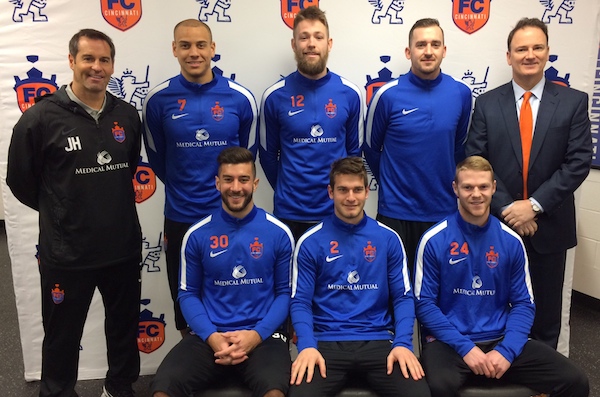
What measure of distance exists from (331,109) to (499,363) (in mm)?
1392

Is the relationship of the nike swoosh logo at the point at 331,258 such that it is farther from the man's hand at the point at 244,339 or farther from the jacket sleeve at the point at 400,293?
the man's hand at the point at 244,339

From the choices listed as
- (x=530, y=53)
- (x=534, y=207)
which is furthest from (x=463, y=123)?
(x=534, y=207)

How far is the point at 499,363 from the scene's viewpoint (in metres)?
1.96

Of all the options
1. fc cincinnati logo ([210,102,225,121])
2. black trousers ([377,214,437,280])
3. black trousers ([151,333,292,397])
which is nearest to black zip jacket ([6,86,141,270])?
fc cincinnati logo ([210,102,225,121])

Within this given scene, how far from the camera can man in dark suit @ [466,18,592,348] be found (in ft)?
7.75

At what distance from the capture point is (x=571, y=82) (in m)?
2.98

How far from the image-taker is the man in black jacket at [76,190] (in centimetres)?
206

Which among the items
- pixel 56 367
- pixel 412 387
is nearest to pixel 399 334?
pixel 412 387

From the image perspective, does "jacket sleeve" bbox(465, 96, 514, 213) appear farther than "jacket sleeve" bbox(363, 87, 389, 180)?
No

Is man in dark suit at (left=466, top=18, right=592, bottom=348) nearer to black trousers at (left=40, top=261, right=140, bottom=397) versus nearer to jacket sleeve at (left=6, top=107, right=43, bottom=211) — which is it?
black trousers at (left=40, top=261, right=140, bottom=397)

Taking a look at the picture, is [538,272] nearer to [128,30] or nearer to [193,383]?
[193,383]

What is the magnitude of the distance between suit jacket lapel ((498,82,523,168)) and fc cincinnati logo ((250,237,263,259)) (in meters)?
→ 1.35

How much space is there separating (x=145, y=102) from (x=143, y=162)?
45 centimetres

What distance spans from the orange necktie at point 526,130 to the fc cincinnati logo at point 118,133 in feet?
6.33
